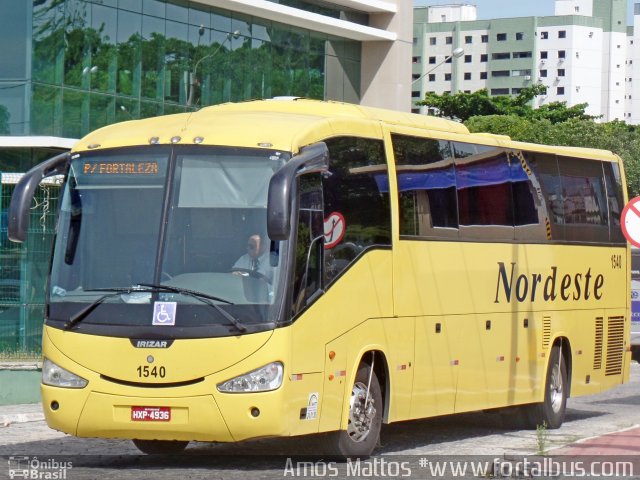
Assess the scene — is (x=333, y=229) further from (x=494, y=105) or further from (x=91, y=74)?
(x=494, y=105)

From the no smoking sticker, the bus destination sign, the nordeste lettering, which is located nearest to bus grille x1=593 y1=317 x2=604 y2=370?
the nordeste lettering

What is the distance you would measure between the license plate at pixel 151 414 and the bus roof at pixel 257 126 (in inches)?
93.1

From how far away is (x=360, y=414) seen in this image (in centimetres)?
1323

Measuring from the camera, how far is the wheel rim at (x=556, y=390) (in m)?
17.6

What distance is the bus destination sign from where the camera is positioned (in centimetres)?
1251

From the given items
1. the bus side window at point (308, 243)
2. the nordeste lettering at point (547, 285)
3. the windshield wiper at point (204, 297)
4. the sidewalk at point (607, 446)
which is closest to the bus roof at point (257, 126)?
the bus side window at point (308, 243)

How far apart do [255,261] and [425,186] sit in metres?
3.20

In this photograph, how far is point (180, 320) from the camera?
39.1 feet

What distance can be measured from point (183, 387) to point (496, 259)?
211 inches

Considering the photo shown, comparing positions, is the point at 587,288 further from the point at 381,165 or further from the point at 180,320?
the point at 180,320

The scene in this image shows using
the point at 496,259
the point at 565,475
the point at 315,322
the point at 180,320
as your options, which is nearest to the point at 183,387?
the point at 180,320

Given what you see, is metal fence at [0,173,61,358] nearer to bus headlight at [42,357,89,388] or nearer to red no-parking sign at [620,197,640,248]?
red no-parking sign at [620,197,640,248]

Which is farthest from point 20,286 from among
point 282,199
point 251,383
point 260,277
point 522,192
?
point 282,199

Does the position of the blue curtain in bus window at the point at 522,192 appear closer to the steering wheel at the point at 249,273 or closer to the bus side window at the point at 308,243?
the bus side window at the point at 308,243
